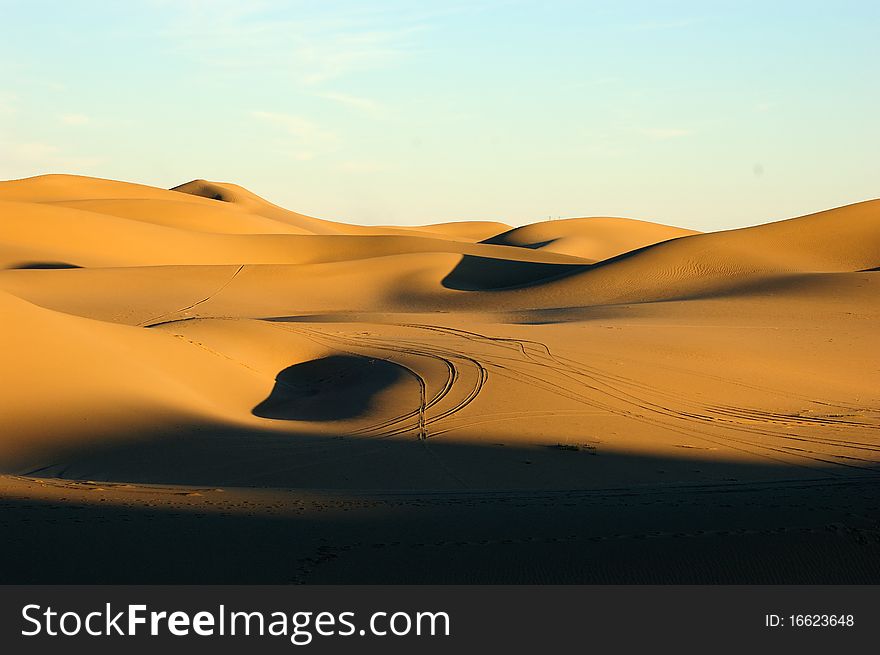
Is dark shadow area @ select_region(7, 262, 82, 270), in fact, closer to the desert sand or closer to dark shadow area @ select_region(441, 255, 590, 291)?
the desert sand

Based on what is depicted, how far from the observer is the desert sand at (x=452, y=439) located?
264 inches

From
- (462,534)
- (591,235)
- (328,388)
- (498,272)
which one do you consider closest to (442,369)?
(328,388)

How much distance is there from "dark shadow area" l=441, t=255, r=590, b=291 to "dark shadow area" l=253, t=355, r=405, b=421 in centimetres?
2101

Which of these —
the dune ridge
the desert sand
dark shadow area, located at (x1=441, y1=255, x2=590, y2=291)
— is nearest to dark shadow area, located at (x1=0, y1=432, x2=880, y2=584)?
the desert sand

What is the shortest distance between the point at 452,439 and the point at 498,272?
101 ft

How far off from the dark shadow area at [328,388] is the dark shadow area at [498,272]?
2101cm

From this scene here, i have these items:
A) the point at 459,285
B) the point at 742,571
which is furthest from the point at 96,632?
the point at 459,285

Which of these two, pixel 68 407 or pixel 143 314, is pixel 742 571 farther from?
pixel 143 314

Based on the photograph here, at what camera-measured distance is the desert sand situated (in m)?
6.70

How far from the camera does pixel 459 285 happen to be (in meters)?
39.3


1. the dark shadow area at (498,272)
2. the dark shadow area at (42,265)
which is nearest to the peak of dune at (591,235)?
the dark shadow area at (498,272)

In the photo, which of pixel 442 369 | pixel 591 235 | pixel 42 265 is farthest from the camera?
pixel 591 235

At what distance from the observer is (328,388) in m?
16.8

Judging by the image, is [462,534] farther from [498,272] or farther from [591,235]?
[591,235]
